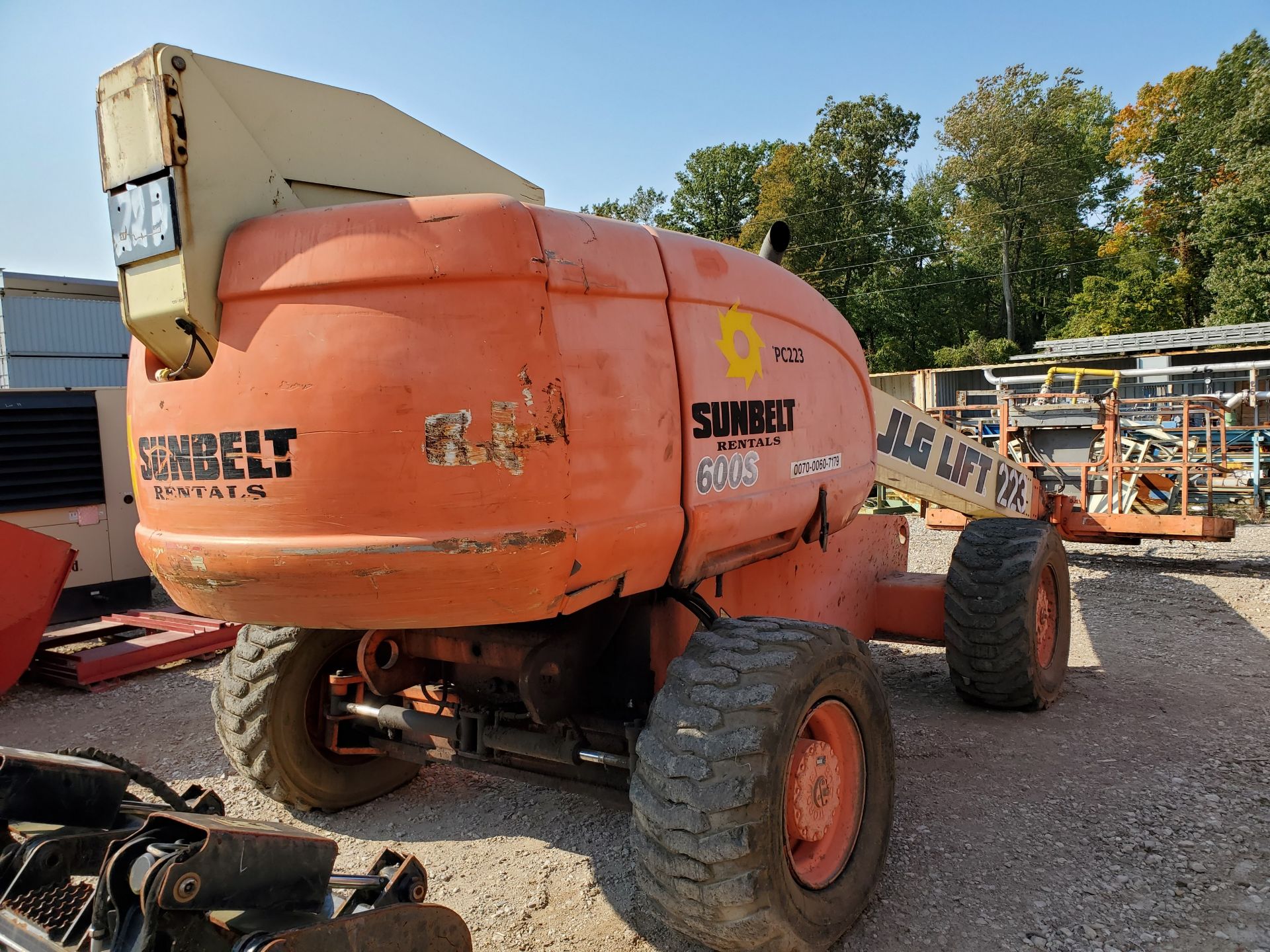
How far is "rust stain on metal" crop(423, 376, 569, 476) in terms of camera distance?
2.24 metres

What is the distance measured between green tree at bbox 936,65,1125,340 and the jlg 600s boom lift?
43210 millimetres

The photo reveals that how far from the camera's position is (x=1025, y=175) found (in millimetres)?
41656

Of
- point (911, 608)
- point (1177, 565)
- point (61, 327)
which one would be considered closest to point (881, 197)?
point (1177, 565)

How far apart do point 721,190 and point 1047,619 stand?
4332 centimetres

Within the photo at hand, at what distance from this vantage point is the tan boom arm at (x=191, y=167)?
2.34 meters

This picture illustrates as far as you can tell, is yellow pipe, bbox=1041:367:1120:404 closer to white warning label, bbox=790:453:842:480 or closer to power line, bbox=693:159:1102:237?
white warning label, bbox=790:453:842:480

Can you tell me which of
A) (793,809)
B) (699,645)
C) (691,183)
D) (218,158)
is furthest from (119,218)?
(691,183)

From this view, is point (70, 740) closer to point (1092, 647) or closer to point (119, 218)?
point (119, 218)

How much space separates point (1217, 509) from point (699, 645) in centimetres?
1334

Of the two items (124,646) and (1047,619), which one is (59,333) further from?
(1047,619)

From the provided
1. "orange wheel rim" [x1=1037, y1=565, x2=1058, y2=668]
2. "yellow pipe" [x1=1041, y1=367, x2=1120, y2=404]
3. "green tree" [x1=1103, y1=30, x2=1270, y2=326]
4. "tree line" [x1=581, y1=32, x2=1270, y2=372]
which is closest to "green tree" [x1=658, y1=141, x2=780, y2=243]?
"tree line" [x1=581, y1=32, x2=1270, y2=372]

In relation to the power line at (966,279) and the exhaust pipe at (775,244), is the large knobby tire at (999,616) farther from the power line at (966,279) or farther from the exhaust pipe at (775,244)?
the power line at (966,279)

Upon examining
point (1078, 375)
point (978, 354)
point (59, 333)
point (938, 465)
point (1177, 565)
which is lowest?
point (1177, 565)

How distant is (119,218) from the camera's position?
8.12 ft
